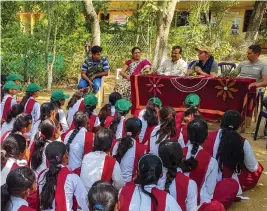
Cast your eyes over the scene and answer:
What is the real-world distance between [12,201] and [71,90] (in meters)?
7.93

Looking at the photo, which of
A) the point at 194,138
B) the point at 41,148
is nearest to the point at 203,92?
the point at 194,138

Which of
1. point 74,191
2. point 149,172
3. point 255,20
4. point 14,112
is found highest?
point 255,20

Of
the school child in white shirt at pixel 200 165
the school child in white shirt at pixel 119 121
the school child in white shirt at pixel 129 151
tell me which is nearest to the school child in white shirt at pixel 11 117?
the school child in white shirt at pixel 119 121

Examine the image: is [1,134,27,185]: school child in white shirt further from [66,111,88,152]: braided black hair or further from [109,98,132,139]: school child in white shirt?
[109,98,132,139]: school child in white shirt

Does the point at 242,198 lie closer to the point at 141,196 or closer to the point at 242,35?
the point at 141,196

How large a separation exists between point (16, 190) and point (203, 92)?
4503 mm

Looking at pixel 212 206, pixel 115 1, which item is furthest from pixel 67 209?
pixel 115 1

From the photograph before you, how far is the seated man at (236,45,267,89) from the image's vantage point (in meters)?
6.46

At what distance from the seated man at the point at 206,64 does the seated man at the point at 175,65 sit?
0.25 m

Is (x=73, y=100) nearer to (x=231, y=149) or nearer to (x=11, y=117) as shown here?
(x=11, y=117)

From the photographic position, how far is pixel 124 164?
12.5ft

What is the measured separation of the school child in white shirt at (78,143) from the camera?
387cm

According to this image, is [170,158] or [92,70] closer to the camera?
[170,158]

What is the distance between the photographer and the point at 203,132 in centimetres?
362
